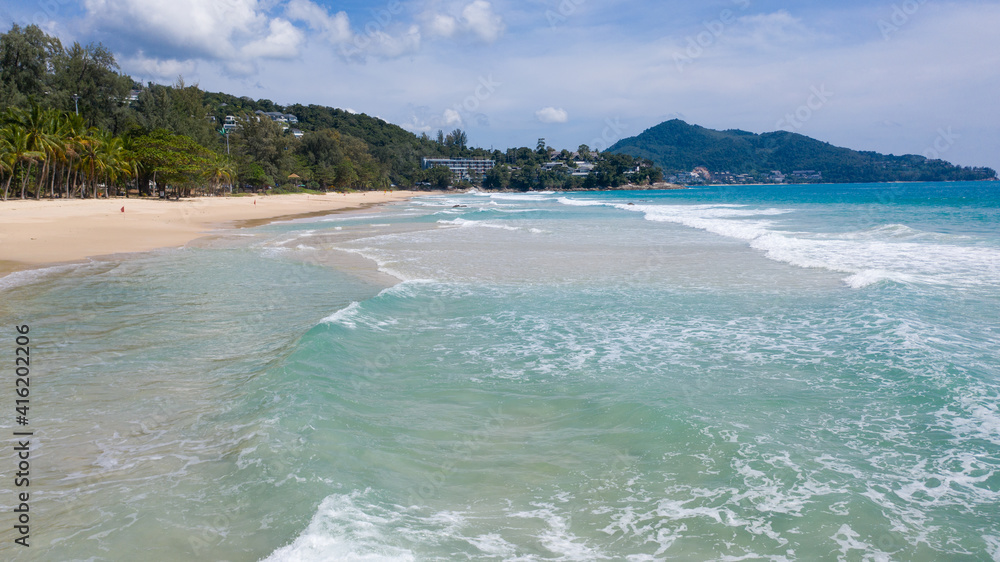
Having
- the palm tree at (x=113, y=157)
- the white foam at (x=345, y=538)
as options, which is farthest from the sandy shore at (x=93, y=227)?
the white foam at (x=345, y=538)

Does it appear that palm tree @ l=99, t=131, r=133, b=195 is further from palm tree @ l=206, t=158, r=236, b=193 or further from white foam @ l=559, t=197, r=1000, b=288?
white foam @ l=559, t=197, r=1000, b=288

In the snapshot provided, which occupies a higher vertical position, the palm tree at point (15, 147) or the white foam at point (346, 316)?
the palm tree at point (15, 147)

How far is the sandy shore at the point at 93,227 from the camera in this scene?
18047 millimetres

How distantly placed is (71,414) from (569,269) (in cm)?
1218

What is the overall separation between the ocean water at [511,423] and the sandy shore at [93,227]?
7.15 meters

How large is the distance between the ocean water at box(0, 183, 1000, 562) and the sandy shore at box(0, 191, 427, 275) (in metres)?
7.15

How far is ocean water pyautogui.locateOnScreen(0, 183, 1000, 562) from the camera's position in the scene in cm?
403

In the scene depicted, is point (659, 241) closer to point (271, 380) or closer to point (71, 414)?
point (271, 380)

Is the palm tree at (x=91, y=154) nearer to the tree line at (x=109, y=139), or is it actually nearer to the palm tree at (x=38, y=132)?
the tree line at (x=109, y=139)

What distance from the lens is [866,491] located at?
456cm

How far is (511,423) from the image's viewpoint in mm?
5781

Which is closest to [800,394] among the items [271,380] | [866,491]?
[866,491]

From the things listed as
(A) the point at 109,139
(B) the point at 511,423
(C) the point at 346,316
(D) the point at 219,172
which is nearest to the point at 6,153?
(A) the point at 109,139

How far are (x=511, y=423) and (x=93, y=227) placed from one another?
2779cm
